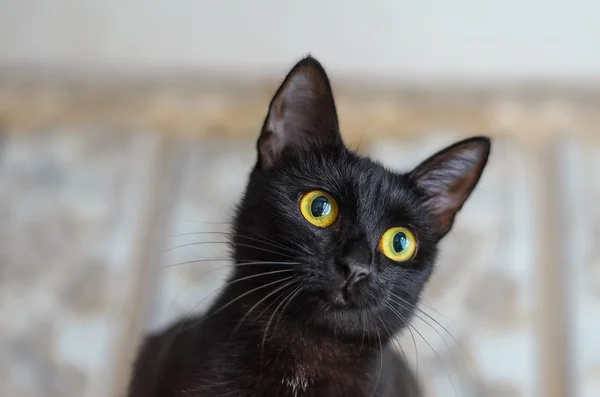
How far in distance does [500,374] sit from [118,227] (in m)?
0.75

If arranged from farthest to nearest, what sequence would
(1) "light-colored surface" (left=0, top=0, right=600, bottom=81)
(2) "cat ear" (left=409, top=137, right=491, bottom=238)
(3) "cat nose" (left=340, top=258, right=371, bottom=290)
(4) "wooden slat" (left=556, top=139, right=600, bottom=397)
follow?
(1) "light-colored surface" (left=0, top=0, right=600, bottom=81), (4) "wooden slat" (left=556, top=139, right=600, bottom=397), (2) "cat ear" (left=409, top=137, right=491, bottom=238), (3) "cat nose" (left=340, top=258, right=371, bottom=290)

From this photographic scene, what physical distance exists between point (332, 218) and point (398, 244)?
9cm

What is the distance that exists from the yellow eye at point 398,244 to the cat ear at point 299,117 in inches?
5.3

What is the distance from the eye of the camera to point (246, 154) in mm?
A: 1411

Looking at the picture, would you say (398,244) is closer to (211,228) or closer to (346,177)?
(346,177)

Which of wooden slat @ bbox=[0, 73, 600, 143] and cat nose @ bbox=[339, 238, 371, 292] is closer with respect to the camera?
cat nose @ bbox=[339, 238, 371, 292]

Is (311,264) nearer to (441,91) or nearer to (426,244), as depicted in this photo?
(426,244)

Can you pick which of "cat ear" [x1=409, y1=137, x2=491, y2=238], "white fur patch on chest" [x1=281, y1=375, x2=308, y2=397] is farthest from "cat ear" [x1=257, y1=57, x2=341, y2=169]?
"white fur patch on chest" [x1=281, y1=375, x2=308, y2=397]

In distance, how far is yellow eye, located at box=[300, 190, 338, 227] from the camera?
2.44 feet

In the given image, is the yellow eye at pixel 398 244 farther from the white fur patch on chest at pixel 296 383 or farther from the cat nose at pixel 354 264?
the white fur patch on chest at pixel 296 383

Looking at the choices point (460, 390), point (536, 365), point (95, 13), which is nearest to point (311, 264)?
point (460, 390)

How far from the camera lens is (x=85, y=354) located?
1209mm

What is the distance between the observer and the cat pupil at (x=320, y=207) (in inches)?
29.5

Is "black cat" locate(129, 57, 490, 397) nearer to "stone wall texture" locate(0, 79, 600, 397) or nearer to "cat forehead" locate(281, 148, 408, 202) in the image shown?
"cat forehead" locate(281, 148, 408, 202)
